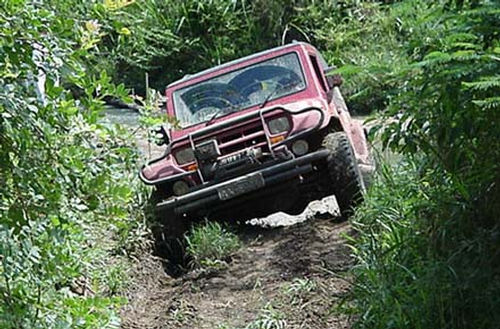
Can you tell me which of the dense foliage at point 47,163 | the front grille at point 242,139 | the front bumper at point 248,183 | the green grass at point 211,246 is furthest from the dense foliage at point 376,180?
the front grille at point 242,139

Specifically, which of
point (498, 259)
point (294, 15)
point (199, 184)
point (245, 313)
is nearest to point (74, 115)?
point (498, 259)

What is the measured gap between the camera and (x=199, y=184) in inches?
305

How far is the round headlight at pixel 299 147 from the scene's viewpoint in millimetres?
7715

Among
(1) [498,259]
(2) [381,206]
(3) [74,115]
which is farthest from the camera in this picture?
(2) [381,206]

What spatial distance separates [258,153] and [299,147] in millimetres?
372

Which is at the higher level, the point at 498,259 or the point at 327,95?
the point at 327,95

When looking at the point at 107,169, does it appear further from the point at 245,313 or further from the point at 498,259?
the point at 245,313

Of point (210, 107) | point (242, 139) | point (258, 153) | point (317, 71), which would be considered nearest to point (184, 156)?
point (242, 139)

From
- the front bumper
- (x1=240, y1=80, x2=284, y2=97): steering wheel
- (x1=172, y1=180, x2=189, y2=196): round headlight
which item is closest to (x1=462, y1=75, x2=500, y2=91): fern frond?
the front bumper

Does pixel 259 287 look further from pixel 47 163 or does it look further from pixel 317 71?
pixel 47 163

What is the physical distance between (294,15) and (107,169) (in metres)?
15.9

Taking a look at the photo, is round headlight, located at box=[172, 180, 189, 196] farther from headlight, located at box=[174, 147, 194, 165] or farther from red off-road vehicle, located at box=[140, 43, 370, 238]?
headlight, located at box=[174, 147, 194, 165]

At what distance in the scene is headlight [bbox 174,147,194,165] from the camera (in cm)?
791

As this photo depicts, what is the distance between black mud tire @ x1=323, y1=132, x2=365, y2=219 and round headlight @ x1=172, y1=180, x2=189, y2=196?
1249 mm
